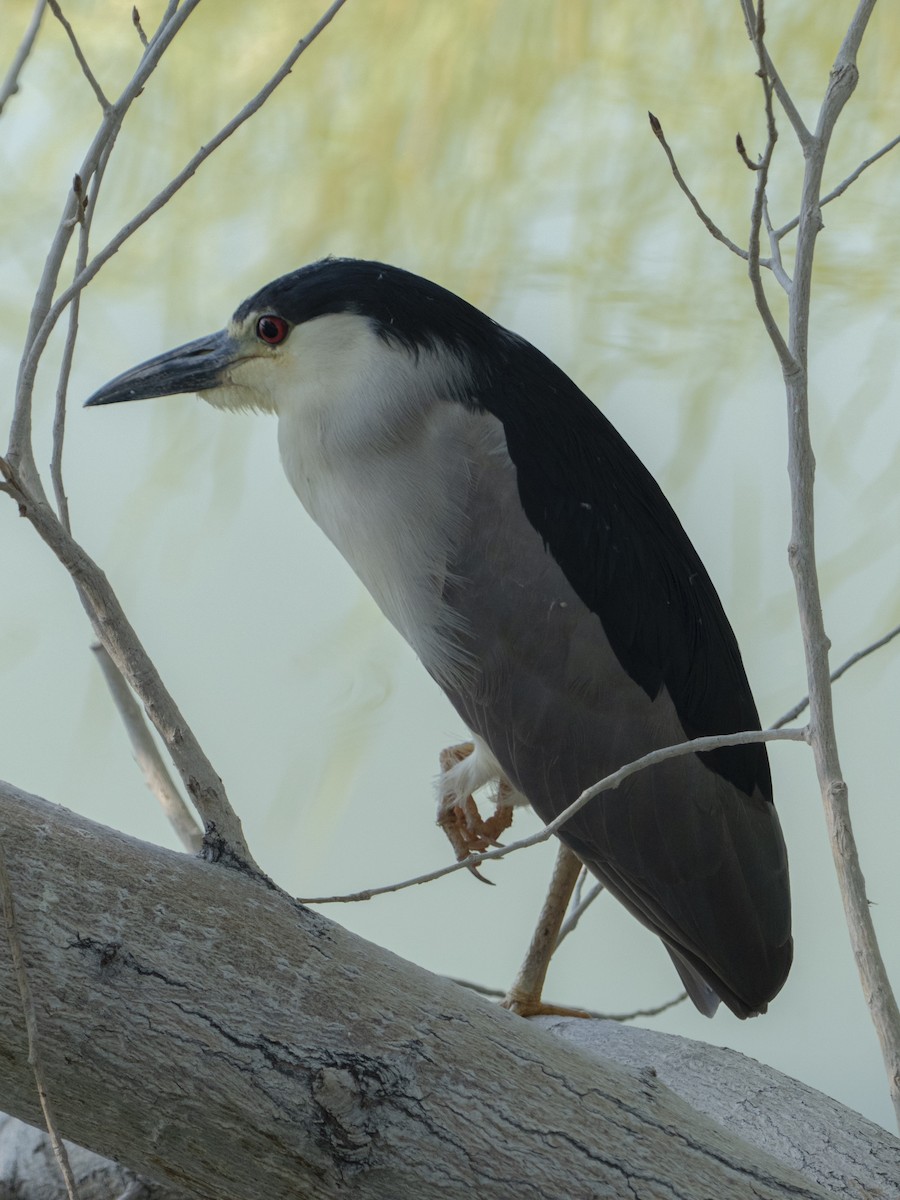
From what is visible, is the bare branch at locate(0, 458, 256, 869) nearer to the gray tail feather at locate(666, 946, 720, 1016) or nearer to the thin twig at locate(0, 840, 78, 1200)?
the thin twig at locate(0, 840, 78, 1200)

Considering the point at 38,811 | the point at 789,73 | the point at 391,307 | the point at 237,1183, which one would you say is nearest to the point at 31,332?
the point at 38,811

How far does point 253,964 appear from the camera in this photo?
746 millimetres

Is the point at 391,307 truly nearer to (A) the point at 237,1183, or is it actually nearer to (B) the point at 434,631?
(B) the point at 434,631

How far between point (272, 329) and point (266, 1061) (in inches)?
30.5

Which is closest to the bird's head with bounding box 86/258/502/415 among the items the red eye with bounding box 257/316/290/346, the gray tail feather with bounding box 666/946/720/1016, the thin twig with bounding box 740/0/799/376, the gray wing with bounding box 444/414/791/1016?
the red eye with bounding box 257/316/290/346

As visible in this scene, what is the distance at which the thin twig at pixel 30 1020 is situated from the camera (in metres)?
0.65

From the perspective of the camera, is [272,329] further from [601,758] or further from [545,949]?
[545,949]

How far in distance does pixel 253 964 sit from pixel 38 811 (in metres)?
0.17

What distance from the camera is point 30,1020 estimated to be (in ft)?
2.15

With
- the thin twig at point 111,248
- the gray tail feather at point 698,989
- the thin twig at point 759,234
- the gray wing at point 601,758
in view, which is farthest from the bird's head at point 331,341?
the gray tail feather at point 698,989

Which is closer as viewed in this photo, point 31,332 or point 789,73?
point 31,332

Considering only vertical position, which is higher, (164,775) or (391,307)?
(391,307)

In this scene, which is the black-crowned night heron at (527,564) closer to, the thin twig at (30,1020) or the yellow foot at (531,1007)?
the yellow foot at (531,1007)

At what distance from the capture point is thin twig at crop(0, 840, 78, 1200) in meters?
0.65
